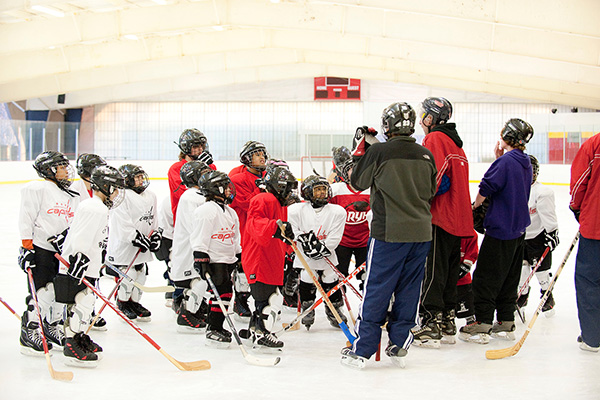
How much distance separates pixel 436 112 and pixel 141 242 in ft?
7.34

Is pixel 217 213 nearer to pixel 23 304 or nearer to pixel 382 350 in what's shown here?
pixel 382 350

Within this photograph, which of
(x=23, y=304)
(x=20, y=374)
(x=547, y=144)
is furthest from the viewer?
(x=547, y=144)

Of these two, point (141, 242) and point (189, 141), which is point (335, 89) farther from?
point (141, 242)

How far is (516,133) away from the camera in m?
4.14

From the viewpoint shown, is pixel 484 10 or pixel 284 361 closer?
pixel 284 361

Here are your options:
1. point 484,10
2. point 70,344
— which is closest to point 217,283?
point 70,344

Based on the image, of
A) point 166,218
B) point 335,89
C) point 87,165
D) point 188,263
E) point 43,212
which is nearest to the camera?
point 43,212

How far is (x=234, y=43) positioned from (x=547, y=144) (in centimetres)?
868

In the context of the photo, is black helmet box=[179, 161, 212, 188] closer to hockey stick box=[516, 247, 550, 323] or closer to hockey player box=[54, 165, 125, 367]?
hockey player box=[54, 165, 125, 367]

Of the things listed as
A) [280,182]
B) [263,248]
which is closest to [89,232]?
[263,248]

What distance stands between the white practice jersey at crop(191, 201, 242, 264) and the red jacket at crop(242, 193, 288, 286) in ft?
0.69

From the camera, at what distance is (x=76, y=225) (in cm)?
356

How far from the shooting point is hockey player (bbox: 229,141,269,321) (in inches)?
187

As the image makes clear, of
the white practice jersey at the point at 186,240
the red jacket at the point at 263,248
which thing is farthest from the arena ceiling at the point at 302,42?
the red jacket at the point at 263,248
